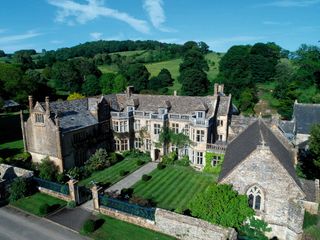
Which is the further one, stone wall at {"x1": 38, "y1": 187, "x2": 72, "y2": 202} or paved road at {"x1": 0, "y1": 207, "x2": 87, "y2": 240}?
stone wall at {"x1": 38, "y1": 187, "x2": 72, "y2": 202}

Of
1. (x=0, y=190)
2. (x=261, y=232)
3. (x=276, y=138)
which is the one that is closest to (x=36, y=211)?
(x=0, y=190)

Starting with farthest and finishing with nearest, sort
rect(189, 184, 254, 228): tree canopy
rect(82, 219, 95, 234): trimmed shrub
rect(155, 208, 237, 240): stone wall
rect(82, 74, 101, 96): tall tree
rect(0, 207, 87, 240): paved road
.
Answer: rect(82, 74, 101, 96): tall tree → rect(82, 219, 95, 234): trimmed shrub → rect(0, 207, 87, 240): paved road → rect(189, 184, 254, 228): tree canopy → rect(155, 208, 237, 240): stone wall

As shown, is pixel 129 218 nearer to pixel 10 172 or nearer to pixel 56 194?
pixel 56 194

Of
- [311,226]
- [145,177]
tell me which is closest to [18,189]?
[145,177]

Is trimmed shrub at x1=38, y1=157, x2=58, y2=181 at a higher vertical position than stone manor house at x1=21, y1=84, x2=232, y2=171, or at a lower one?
lower

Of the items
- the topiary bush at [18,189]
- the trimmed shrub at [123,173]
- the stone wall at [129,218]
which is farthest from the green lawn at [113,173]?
the stone wall at [129,218]

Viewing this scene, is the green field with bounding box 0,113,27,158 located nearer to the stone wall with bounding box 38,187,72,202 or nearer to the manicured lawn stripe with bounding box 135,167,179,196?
the stone wall with bounding box 38,187,72,202

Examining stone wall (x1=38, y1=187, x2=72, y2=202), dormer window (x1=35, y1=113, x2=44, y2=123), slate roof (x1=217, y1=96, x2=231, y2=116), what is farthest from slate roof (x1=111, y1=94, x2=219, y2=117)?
stone wall (x1=38, y1=187, x2=72, y2=202)

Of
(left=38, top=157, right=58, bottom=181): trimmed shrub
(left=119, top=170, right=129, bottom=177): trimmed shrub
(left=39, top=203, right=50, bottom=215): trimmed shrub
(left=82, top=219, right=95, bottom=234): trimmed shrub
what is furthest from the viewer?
(left=119, top=170, right=129, bottom=177): trimmed shrub
